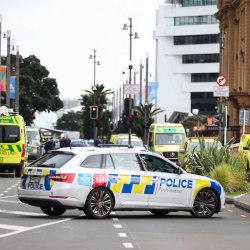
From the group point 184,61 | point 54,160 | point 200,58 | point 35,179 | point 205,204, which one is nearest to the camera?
point 35,179

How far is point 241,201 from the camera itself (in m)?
24.6

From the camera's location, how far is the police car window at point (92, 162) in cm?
1941

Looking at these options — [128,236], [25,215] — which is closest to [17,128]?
[25,215]

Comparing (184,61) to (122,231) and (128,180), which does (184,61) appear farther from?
(122,231)

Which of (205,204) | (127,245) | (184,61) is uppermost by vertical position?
(184,61)

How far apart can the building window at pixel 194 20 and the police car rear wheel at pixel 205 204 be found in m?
118

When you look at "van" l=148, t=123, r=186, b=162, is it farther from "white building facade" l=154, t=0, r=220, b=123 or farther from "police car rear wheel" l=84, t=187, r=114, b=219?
"white building facade" l=154, t=0, r=220, b=123

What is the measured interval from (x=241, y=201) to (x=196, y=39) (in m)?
116

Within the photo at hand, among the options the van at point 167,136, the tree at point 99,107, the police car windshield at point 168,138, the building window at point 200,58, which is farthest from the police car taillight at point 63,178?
the building window at point 200,58

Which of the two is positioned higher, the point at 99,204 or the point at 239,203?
the point at 99,204

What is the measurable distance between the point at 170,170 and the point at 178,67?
12036 centimetres

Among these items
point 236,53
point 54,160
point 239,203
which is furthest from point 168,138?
point 236,53

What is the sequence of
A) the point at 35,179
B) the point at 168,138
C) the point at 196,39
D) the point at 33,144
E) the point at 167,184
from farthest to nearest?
the point at 196,39 → the point at 33,144 → the point at 168,138 → the point at 167,184 → the point at 35,179

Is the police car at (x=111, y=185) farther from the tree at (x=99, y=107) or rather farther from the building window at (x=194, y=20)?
the building window at (x=194, y=20)
